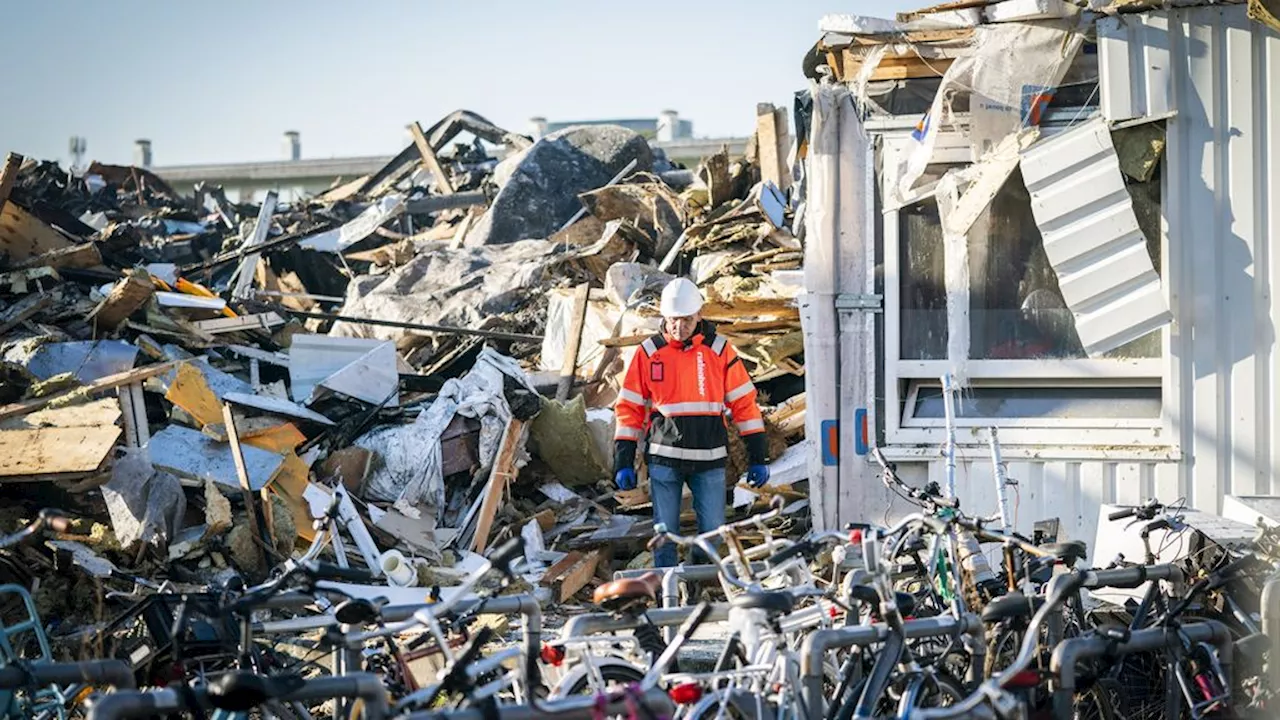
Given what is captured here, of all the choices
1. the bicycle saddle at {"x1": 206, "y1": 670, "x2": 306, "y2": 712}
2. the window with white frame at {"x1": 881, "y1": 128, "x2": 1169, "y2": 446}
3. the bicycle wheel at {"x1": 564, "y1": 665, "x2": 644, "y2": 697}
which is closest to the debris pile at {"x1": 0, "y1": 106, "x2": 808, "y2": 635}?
the window with white frame at {"x1": 881, "y1": 128, "x2": 1169, "y2": 446}

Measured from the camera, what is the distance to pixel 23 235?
13.8 metres

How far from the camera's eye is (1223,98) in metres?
8.60

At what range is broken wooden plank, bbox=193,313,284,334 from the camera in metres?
13.2

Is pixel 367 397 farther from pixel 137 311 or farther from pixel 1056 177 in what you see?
pixel 1056 177

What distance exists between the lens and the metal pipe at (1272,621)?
5.83m

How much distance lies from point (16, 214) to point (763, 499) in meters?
7.34

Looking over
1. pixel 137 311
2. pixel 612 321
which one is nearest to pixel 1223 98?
pixel 612 321

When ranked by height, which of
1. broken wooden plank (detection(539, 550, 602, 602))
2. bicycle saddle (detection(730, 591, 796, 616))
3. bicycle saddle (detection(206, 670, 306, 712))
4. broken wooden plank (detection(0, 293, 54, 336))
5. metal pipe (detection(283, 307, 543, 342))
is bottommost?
broken wooden plank (detection(539, 550, 602, 602))

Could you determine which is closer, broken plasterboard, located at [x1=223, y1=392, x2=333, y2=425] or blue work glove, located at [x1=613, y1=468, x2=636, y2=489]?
blue work glove, located at [x1=613, y1=468, x2=636, y2=489]

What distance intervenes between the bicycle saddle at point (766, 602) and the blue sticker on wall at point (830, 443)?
3981 mm

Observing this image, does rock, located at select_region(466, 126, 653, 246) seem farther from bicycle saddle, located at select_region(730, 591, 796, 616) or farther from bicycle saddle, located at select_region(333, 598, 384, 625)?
bicycle saddle, located at select_region(730, 591, 796, 616)

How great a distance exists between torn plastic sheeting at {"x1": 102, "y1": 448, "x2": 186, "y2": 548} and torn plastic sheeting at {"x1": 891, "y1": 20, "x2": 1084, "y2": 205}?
17.6 feet

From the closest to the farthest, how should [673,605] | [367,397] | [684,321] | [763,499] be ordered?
[673,605] → [684,321] → [763,499] → [367,397]

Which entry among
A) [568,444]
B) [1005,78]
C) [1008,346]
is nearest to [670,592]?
[1008,346]
